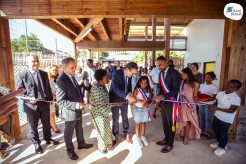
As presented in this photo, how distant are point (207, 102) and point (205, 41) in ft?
21.1

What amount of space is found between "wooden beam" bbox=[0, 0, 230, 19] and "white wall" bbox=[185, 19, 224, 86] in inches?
180

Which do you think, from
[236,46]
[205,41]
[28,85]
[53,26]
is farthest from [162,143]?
[205,41]

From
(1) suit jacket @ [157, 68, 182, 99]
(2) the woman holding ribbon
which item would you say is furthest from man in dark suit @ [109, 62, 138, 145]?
(2) the woman holding ribbon

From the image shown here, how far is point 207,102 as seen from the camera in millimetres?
3066

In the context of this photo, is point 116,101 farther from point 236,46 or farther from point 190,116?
point 236,46

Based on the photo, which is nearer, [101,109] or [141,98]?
[101,109]

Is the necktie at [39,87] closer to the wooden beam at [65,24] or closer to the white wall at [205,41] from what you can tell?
the wooden beam at [65,24]

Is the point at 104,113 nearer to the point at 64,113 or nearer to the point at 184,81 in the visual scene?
the point at 64,113

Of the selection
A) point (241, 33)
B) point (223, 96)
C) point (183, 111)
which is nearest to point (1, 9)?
point (183, 111)

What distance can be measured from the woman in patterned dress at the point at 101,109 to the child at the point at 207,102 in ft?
7.09

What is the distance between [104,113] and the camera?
106 inches

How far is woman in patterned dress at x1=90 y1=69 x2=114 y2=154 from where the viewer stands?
2.58 metres

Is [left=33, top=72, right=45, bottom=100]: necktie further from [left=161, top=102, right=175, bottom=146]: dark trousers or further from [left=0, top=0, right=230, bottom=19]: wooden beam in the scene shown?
[left=161, top=102, right=175, bottom=146]: dark trousers

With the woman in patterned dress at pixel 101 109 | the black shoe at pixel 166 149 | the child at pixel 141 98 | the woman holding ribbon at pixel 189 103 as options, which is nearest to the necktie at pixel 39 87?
the woman in patterned dress at pixel 101 109
